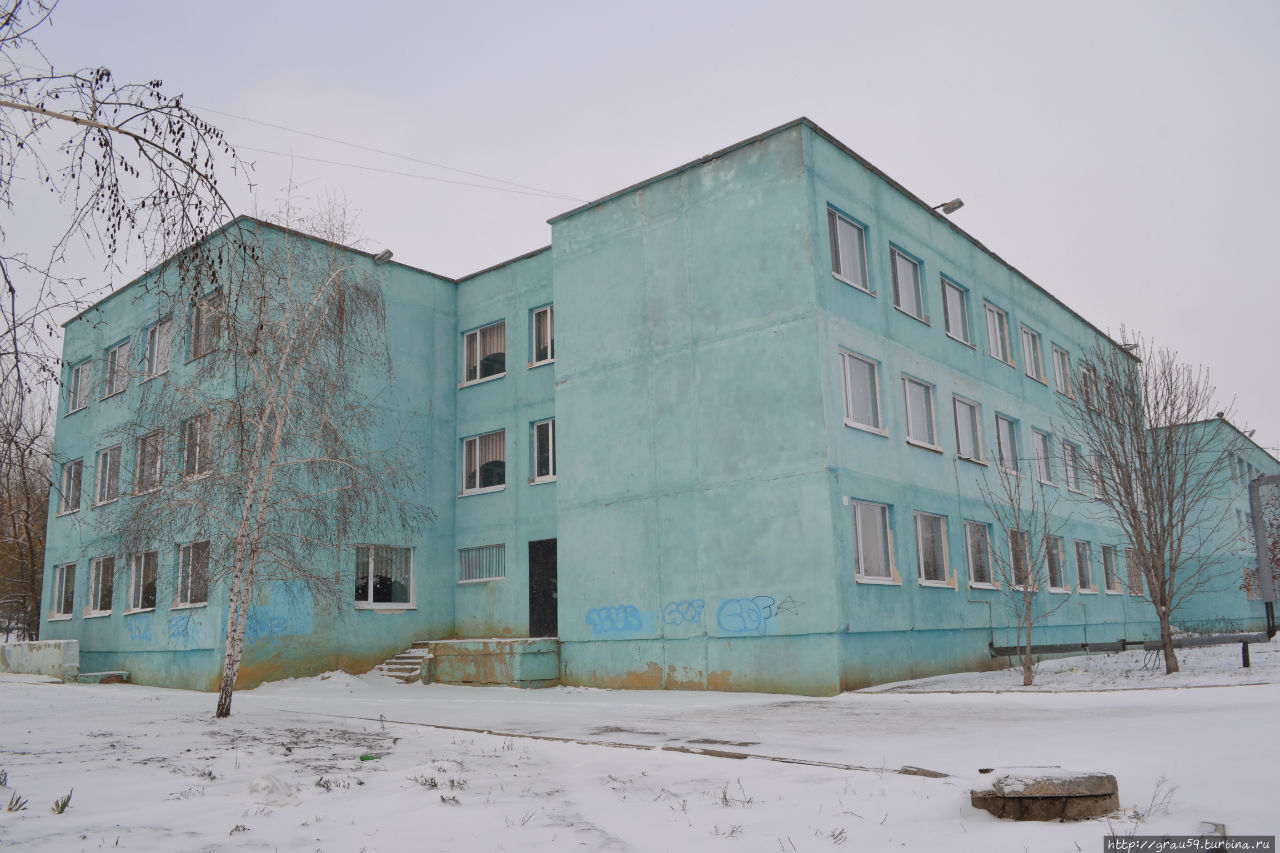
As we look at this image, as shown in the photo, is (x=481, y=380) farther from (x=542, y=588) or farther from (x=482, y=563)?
(x=542, y=588)

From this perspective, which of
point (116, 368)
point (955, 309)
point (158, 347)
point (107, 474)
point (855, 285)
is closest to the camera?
point (855, 285)

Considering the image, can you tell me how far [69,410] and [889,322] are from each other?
74.0 ft

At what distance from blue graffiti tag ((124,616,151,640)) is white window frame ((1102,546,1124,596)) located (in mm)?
24757

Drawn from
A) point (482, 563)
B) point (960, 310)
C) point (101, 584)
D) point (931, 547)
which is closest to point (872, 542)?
point (931, 547)

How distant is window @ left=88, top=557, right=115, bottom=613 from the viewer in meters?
23.6

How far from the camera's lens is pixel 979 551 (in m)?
20.1

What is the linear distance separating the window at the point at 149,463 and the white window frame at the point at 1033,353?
2041cm

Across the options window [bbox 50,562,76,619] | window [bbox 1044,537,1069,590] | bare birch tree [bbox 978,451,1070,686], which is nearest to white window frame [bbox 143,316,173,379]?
window [bbox 50,562,76,619]

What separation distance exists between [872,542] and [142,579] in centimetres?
1691

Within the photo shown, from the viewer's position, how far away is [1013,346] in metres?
23.8

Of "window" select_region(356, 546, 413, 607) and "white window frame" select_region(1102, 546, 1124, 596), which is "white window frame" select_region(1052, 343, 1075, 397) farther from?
"window" select_region(356, 546, 413, 607)

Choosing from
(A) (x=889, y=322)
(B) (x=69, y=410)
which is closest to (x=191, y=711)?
(A) (x=889, y=322)

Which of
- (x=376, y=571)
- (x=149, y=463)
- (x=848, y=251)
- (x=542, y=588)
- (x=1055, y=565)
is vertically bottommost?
(x=542, y=588)

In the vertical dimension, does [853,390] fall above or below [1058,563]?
above
